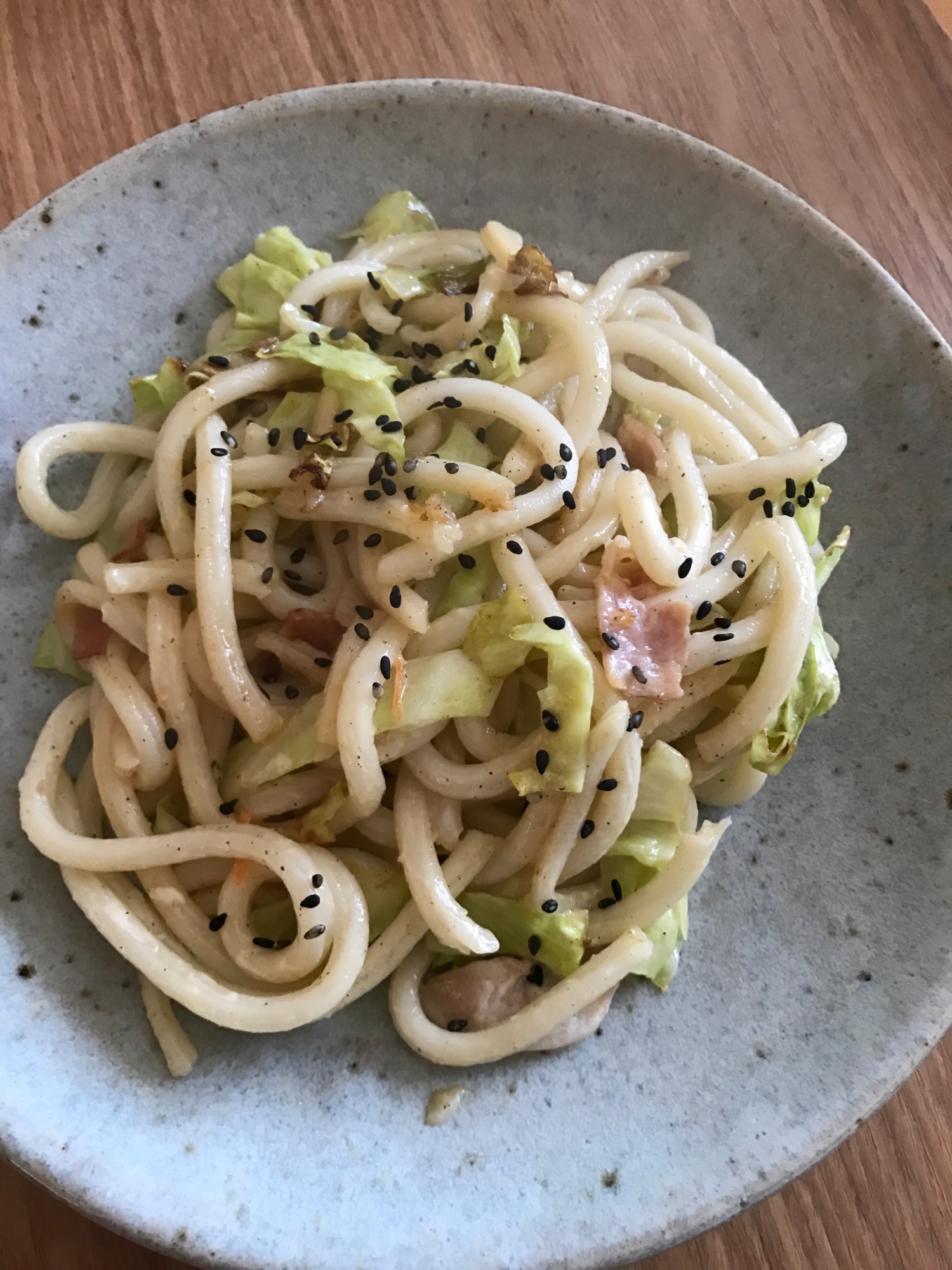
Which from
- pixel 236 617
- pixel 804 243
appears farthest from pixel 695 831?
pixel 804 243

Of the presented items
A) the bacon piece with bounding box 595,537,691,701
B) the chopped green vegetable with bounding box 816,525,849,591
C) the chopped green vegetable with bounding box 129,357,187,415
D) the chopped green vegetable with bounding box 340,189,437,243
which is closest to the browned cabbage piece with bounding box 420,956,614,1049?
the bacon piece with bounding box 595,537,691,701

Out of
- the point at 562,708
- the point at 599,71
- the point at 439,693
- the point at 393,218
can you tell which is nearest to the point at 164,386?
the point at 393,218

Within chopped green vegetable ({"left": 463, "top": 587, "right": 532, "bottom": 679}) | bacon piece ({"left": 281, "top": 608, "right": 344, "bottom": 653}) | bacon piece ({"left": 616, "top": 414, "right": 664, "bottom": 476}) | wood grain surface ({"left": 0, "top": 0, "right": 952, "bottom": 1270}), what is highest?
wood grain surface ({"left": 0, "top": 0, "right": 952, "bottom": 1270})

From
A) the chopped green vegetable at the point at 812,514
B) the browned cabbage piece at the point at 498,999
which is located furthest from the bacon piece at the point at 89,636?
the chopped green vegetable at the point at 812,514

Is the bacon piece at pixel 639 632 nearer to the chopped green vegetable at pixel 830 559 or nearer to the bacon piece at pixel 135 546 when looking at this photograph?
the chopped green vegetable at pixel 830 559

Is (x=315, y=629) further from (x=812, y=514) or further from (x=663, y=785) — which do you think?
(x=812, y=514)

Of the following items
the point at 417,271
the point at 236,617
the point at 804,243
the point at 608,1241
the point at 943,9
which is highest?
the point at 943,9

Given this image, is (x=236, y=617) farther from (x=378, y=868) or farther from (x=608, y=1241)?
(x=608, y=1241)

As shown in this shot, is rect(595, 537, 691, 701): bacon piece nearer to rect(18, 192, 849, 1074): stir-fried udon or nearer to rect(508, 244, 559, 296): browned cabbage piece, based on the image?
rect(18, 192, 849, 1074): stir-fried udon
